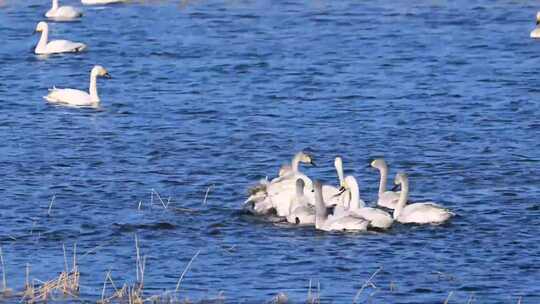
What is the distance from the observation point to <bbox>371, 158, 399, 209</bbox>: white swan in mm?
17250

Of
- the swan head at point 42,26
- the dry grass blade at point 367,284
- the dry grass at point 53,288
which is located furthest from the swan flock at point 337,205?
the swan head at point 42,26

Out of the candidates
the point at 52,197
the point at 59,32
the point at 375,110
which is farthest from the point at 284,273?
the point at 59,32

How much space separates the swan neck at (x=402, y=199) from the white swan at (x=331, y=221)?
0.70 meters

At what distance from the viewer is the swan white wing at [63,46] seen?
1189 inches

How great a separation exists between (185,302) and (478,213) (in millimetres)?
5228

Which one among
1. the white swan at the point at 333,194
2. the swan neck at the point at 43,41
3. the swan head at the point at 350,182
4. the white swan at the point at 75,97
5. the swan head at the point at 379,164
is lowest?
the white swan at the point at 75,97

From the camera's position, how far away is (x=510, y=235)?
15.7 m

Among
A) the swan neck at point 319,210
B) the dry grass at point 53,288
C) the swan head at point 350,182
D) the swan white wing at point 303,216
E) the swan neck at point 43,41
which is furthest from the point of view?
the swan neck at point 43,41

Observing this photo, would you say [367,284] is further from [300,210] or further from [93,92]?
[93,92]

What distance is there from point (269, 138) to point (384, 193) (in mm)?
4257

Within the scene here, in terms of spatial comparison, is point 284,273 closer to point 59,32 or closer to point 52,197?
point 52,197

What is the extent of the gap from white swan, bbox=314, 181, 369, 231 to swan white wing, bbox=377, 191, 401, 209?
1.11m

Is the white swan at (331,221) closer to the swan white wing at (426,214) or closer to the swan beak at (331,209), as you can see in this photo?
the swan beak at (331,209)

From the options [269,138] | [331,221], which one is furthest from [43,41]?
[331,221]
